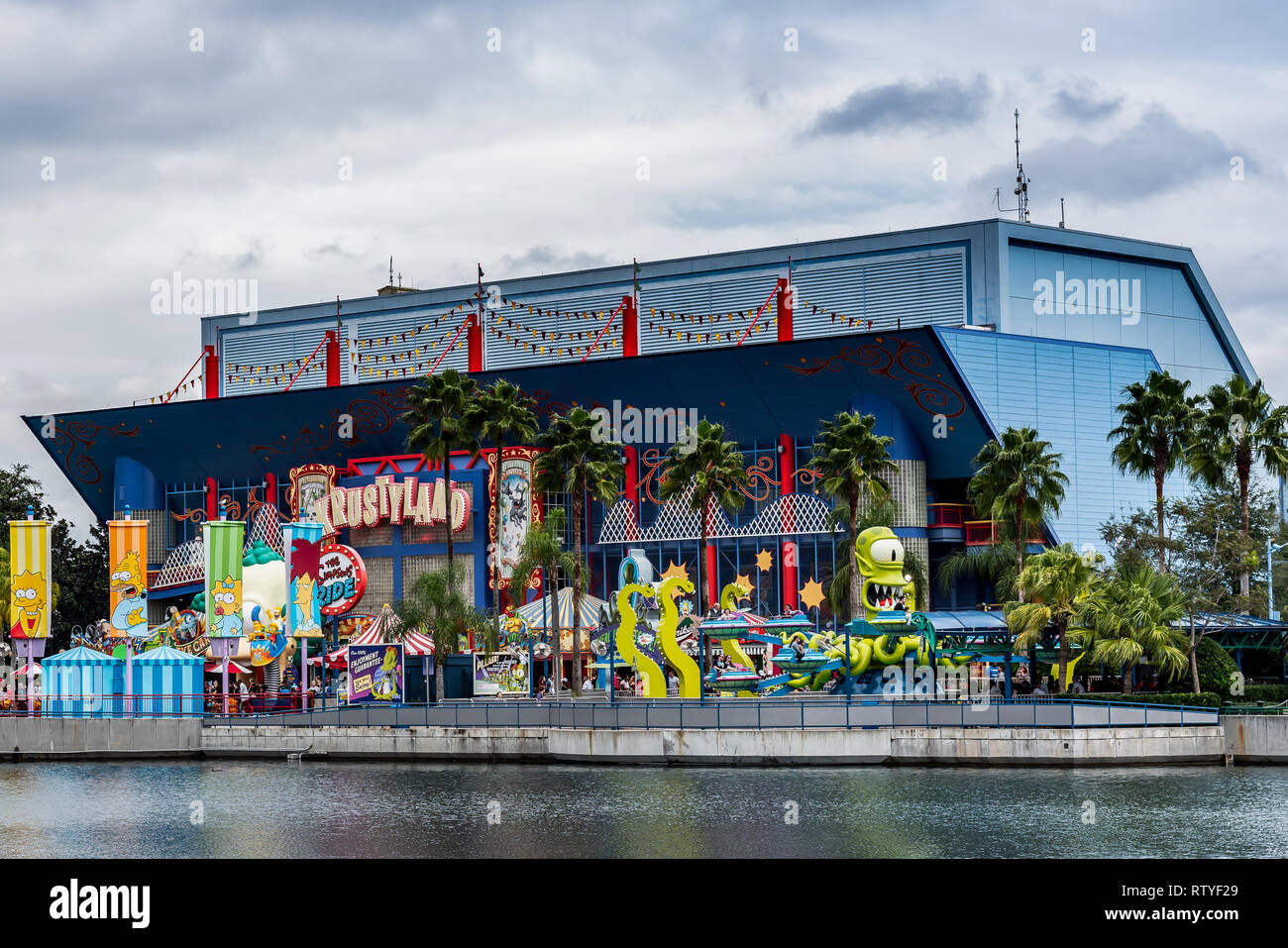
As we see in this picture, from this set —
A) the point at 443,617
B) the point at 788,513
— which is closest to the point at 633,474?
the point at 788,513

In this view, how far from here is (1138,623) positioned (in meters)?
58.7

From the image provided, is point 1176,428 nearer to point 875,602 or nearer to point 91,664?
point 875,602

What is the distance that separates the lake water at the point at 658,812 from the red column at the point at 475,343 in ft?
150

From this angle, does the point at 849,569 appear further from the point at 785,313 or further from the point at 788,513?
the point at 785,313

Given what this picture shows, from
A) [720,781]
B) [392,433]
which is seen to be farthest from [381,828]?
[392,433]

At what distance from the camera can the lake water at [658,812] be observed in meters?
38.0

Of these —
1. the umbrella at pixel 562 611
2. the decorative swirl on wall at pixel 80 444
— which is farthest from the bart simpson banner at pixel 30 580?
the decorative swirl on wall at pixel 80 444

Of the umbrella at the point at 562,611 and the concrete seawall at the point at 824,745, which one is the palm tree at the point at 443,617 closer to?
the umbrella at the point at 562,611

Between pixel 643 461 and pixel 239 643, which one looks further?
pixel 643 461

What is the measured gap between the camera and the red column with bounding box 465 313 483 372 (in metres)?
99.1

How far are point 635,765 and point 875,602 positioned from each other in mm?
12482

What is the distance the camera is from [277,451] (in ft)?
327

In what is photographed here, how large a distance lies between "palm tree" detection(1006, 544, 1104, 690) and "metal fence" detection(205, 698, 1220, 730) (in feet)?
16.3
